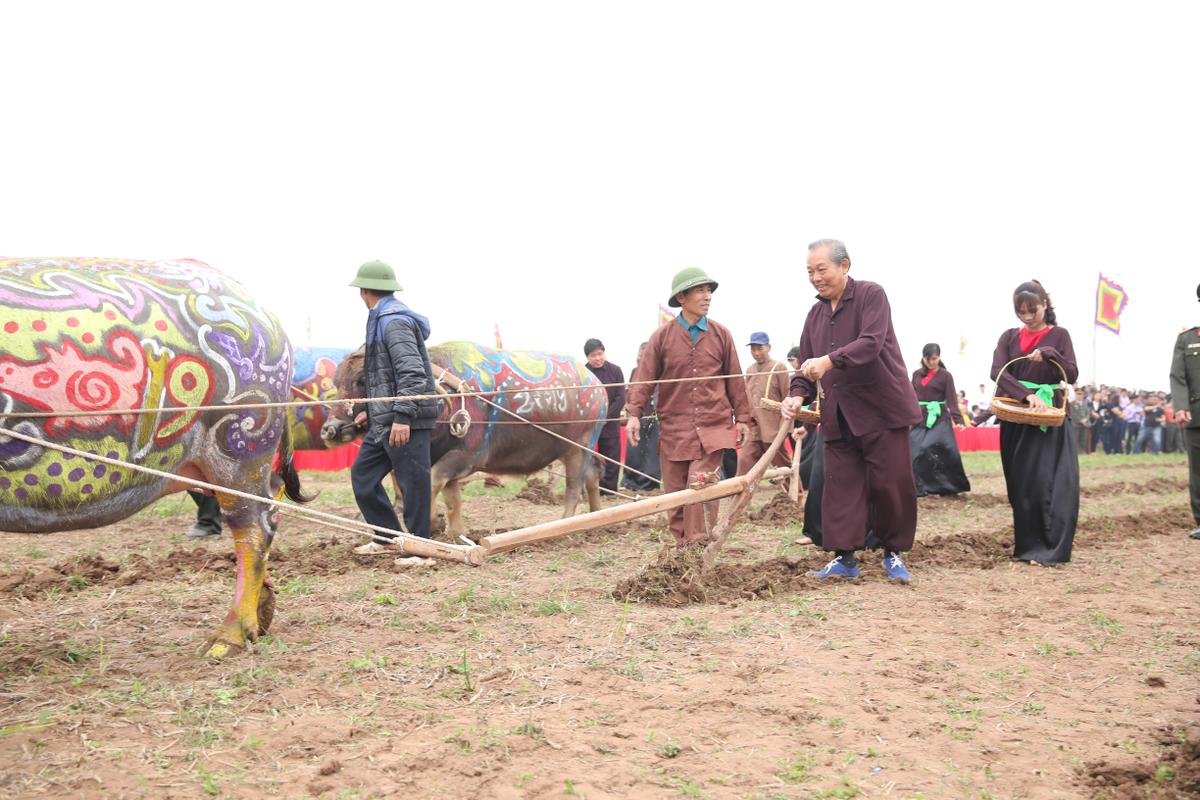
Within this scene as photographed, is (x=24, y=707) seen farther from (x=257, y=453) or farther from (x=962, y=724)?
(x=962, y=724)

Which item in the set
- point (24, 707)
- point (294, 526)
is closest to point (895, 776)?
point (24, 707)

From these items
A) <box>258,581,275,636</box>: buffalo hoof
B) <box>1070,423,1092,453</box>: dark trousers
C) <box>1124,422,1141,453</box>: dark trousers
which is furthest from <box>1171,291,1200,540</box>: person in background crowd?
<box>1124,422,1141,453</box>: dark trousers

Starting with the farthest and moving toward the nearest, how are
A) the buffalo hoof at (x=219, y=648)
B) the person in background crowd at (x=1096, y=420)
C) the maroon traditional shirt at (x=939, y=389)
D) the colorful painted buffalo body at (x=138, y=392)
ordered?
the person in background crowd at (x=1096, y=420), the maroon traditional shirt at (x=939, y=389), the buffalo hoof at (x=219, y=648), the colorful painted buffalo body at (x=138, y=392)

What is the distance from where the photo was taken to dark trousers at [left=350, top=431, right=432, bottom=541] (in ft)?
21.7

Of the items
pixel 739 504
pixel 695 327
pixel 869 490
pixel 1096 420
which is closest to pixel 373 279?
pixel 695 327

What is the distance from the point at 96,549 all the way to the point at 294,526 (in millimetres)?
1882

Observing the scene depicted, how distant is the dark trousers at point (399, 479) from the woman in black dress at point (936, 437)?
674cm

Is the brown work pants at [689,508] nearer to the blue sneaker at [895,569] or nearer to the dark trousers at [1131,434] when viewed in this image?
the blue sneaker at [895,569]

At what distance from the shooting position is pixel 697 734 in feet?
11.1

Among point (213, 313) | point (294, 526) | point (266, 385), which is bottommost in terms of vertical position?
point (294, 526)

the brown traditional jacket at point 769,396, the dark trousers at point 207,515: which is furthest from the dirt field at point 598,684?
the brown traditional jacket at point 769,396

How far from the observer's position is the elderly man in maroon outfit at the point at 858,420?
19.5ft

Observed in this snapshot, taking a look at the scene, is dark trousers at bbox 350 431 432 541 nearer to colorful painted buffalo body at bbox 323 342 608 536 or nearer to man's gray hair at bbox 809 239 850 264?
colorful painted buffalo body at bbox 323 342 608 536

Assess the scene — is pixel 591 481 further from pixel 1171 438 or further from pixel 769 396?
pixel 1171 438
